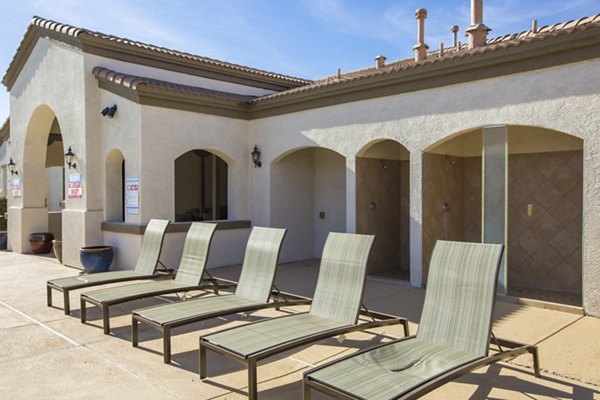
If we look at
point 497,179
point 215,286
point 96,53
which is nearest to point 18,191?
point 96,53

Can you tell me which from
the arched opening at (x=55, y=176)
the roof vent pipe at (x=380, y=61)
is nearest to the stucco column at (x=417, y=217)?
the roof vent pipe at (x=380, y=61)

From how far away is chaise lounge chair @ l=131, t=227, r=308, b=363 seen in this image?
586 centimetres

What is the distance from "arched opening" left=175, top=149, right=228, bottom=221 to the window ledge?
14.7 ft

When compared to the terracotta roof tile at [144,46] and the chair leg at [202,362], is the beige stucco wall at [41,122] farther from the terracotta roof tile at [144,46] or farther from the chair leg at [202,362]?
the chair leg at [202,362]

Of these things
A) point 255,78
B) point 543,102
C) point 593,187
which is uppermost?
point 255,78

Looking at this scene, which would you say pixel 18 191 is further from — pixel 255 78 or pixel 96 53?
pixel 255 78

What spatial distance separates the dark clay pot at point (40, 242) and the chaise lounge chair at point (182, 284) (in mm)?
8379

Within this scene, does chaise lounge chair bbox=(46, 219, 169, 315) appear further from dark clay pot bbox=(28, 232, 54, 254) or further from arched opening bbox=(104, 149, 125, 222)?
dark clay pot bbox=(28, 232, 54, 254)

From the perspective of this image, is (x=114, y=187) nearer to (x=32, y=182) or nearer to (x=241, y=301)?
(x=32, y=182)

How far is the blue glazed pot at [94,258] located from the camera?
1110 centimetres

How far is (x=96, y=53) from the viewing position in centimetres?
1198

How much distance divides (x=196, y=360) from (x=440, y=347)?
2.69m

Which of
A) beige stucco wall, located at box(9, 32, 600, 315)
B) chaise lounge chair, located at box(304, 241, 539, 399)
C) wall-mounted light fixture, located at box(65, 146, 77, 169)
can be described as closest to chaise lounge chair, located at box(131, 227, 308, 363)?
chaise lounge chair, located at box(304, 241, 539, 399)

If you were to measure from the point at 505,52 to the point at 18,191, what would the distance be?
1458cm
